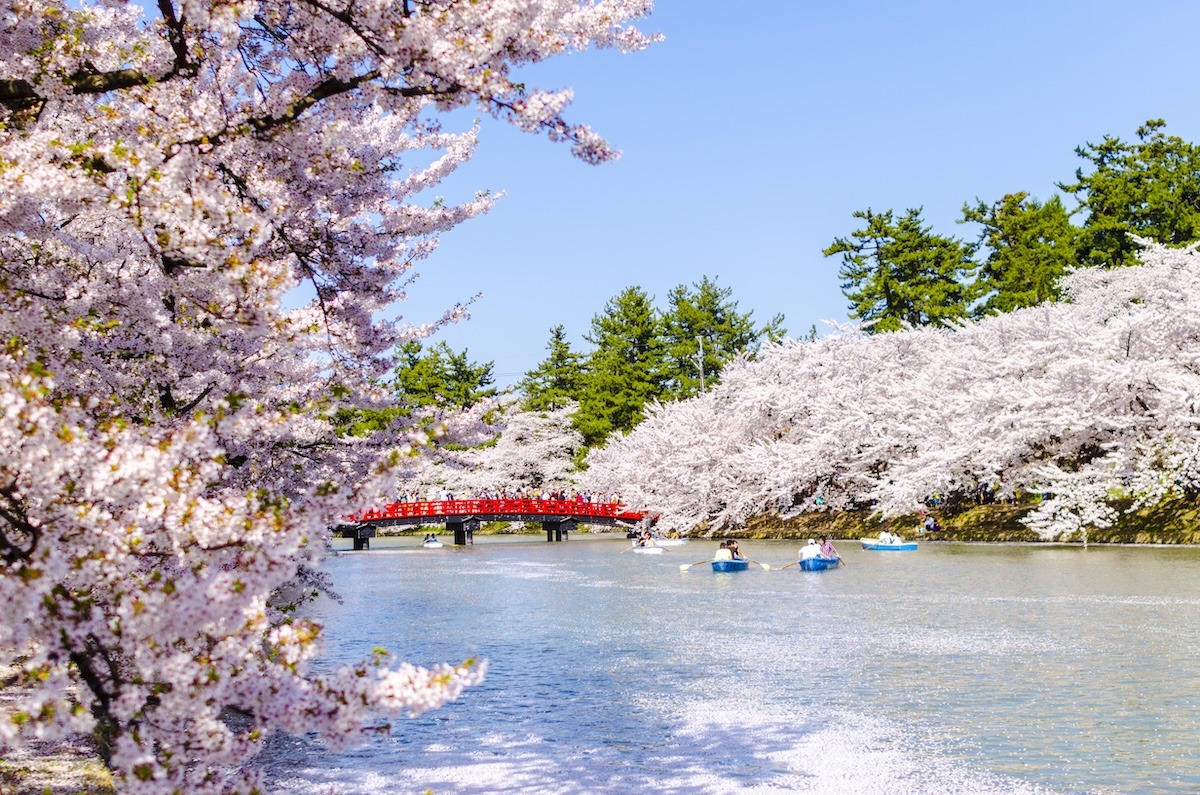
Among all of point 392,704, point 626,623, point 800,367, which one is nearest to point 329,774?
point 392,704

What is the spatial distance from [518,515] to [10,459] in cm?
5427

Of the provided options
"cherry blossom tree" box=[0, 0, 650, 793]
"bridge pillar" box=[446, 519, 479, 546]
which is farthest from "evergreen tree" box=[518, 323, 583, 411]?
"cherry blossom tree" box=[0, 0, 650, 793]

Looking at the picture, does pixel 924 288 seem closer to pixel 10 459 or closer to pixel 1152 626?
pixel 1152 626

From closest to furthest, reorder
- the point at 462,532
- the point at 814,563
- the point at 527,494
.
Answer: the point at 814,563
the point at 462,532
the point at 527,494

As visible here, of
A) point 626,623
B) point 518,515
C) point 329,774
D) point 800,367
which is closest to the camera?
point 329,774

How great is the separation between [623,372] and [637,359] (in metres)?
1.71

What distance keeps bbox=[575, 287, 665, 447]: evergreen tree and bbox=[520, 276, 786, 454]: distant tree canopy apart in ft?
0.22

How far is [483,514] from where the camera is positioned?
189 feet

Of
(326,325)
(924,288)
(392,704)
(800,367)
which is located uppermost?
(924,288)

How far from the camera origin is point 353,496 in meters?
5.38

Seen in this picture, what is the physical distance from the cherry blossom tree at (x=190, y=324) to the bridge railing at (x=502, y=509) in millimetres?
46684

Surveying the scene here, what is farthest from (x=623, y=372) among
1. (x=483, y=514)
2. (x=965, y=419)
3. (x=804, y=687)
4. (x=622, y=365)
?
(x=804, y=687)

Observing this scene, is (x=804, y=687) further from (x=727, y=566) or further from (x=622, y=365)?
(x=622, y=365)

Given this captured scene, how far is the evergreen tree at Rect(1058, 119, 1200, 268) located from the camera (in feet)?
194
